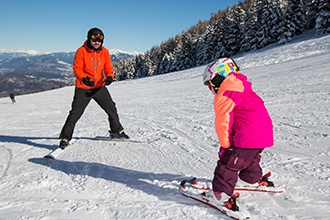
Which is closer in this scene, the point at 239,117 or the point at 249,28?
the point at 239,117

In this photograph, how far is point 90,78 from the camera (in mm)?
4758

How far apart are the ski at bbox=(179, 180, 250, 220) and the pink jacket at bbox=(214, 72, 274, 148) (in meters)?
0.55

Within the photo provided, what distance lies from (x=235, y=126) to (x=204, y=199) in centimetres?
77

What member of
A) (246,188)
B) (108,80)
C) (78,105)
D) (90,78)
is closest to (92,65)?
(90,78)

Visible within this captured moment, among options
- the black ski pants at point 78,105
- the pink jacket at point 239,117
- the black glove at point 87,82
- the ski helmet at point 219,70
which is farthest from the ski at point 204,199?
the black ski pants at point 78,105

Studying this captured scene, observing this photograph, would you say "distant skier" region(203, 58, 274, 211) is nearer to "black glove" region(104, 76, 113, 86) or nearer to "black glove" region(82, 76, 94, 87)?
"black glove" region(82, 76, 94, 87)

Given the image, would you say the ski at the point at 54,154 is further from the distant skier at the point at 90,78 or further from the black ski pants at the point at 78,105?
the black ski pants at the point at 78,105

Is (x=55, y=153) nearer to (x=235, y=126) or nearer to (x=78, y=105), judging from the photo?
(x=78, y=105)

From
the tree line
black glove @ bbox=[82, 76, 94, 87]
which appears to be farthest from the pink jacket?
the tree line

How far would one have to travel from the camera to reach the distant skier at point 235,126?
2393mm

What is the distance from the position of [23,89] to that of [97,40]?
21030 cm

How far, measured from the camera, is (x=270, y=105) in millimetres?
6793

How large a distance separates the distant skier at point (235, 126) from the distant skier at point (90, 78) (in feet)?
8.70

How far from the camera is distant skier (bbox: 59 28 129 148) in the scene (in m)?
4.47
